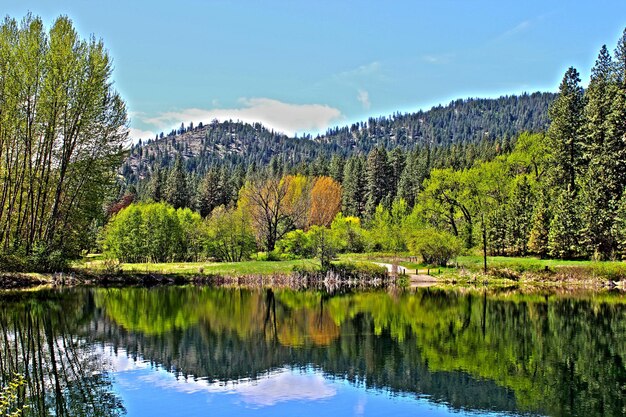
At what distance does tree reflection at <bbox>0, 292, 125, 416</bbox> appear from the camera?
14.0 m

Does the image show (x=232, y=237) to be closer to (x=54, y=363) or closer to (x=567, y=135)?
(x=567, y=135)

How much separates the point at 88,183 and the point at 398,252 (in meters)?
39.1

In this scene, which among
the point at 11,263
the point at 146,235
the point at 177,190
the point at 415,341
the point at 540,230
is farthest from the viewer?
the point at 177,190

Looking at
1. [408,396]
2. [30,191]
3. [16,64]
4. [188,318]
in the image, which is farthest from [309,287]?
[408,396]

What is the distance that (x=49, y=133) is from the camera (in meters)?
42.5

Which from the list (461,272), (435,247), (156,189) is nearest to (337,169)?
(156,189)

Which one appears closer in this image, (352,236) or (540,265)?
(540,265)

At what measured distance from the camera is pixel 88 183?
47875mm

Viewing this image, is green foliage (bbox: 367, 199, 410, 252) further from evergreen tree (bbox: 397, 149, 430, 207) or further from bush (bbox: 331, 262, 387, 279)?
evergreen tree (bbox: 397, 149, 430, 207)

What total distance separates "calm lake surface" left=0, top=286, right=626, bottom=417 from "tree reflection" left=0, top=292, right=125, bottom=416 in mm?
53

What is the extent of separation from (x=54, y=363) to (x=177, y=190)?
306ft

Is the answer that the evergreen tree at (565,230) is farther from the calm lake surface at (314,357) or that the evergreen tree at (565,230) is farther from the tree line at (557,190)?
the calm lake surface at (314,357)

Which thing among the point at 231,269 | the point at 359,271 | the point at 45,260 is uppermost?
the point at 45,260

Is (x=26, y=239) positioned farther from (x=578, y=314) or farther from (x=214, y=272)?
(x=578, y=314)
